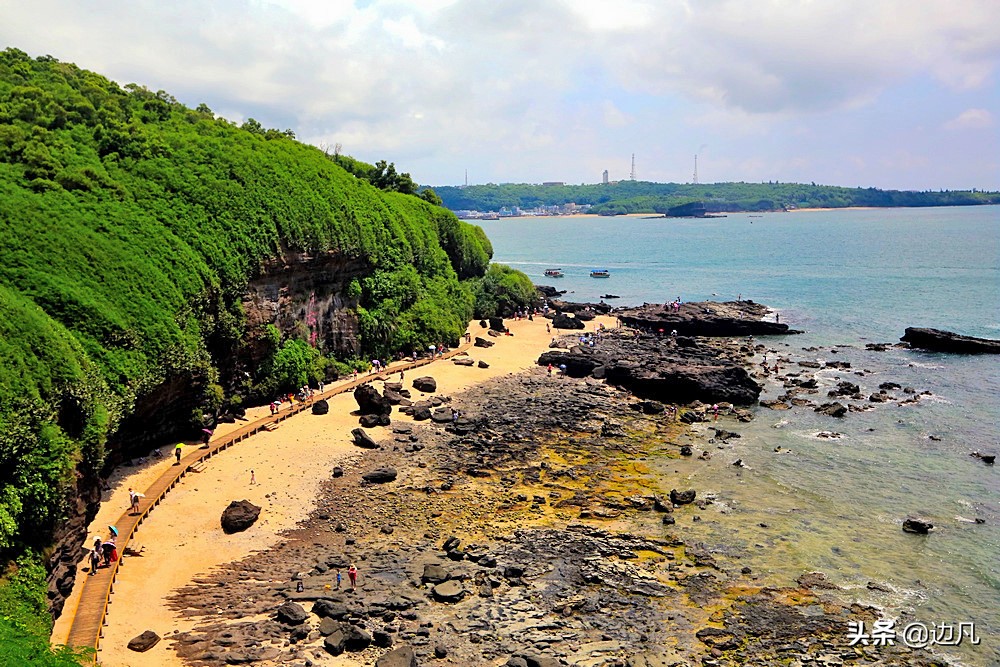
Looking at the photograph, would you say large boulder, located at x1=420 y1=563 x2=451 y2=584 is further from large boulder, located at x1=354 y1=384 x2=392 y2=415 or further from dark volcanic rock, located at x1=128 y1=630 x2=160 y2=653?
large boulder, located at x1=354 y1=384 x2=392 y2=415

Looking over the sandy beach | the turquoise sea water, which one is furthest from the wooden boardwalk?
the turquoise sea water

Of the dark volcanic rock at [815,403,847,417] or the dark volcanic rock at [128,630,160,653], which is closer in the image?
the dark volcanic rock at [128,630,160,653]

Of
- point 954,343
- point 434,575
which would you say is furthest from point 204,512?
point 954,343

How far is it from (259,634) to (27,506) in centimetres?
827

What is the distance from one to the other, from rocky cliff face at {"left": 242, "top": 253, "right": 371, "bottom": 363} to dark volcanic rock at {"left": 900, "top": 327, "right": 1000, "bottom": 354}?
2085 inches

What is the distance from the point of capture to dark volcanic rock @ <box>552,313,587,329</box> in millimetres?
78562

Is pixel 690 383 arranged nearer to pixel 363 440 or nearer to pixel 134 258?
pixel 363 440

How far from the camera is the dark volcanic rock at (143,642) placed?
2178 cm

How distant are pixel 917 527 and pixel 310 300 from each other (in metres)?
39.5

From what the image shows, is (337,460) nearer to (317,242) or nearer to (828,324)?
(317,242)

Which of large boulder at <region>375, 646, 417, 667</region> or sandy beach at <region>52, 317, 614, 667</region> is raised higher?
sandy beach at <region>52, 317, 614, 667</region>

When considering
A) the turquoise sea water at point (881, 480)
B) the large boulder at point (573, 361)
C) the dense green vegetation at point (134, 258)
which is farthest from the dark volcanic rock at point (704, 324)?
the dense green vegetation at point (134, 258)

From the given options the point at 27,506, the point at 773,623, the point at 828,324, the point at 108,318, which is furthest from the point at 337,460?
the point at 828,324

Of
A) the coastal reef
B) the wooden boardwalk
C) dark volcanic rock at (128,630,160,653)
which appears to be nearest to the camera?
dark volcanic rock at (128,630,160,653)
